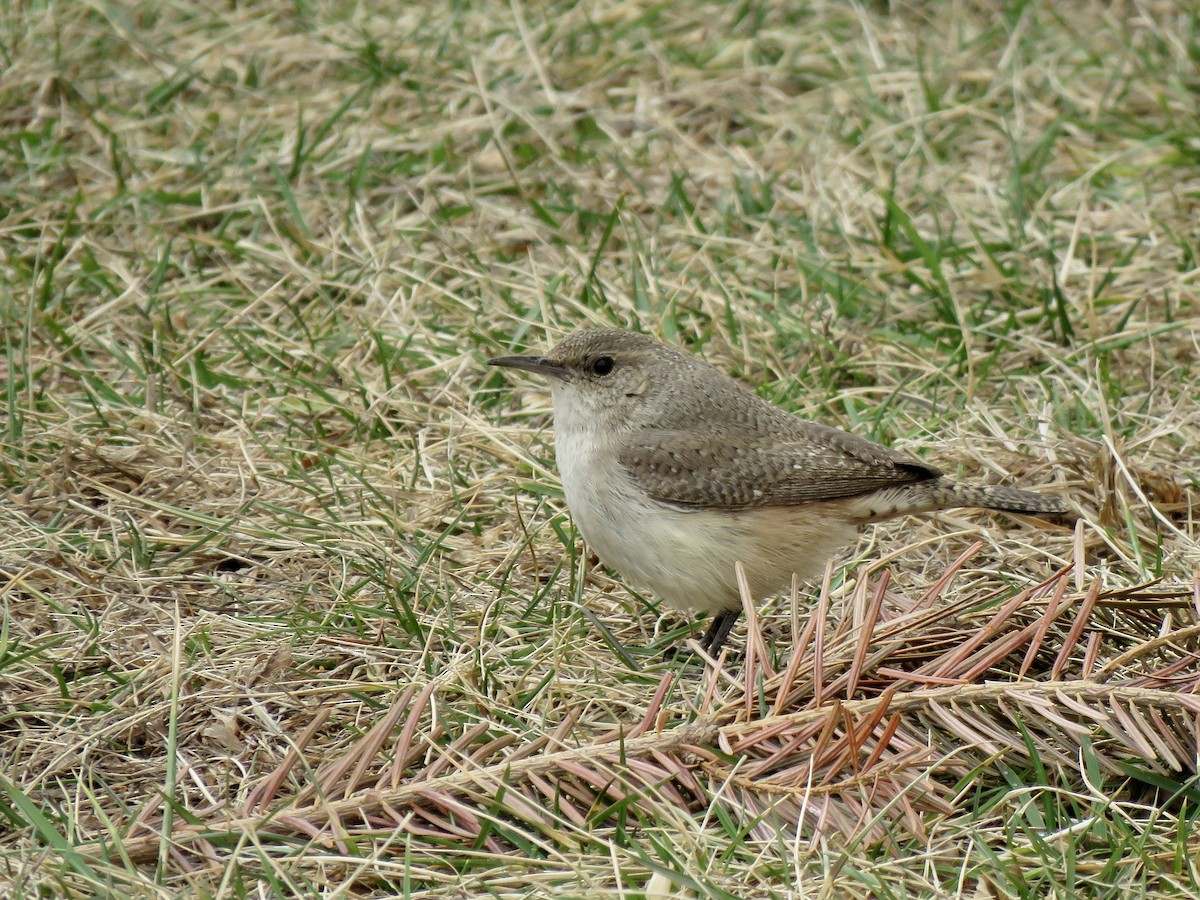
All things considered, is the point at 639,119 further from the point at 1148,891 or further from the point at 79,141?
the point at 1148,891

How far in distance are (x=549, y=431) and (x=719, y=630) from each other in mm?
1553

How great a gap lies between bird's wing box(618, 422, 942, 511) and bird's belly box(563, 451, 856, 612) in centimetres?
5

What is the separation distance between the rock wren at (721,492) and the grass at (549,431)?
0.75 feet

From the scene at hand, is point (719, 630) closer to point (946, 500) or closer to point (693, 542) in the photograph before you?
point (693, 542)

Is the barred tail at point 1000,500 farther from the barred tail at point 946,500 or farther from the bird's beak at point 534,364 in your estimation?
the bird's beak at point 534,364

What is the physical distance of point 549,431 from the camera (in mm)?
6363

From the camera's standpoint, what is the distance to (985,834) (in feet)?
12.3

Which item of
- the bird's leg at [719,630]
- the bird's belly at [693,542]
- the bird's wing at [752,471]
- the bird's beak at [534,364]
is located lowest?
the bird's leg at [719,630]

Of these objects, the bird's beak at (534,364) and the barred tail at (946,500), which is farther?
the bird's beak at (534,364)

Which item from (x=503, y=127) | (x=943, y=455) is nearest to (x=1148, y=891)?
(x=943, y=455)

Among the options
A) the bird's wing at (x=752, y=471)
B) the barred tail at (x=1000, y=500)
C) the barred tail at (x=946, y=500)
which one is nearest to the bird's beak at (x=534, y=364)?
the bird's wing at (x=752, y=471)

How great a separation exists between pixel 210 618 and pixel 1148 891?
9.59ft

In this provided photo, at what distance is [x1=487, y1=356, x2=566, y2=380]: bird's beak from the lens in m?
5.34

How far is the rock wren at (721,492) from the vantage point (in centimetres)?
493
